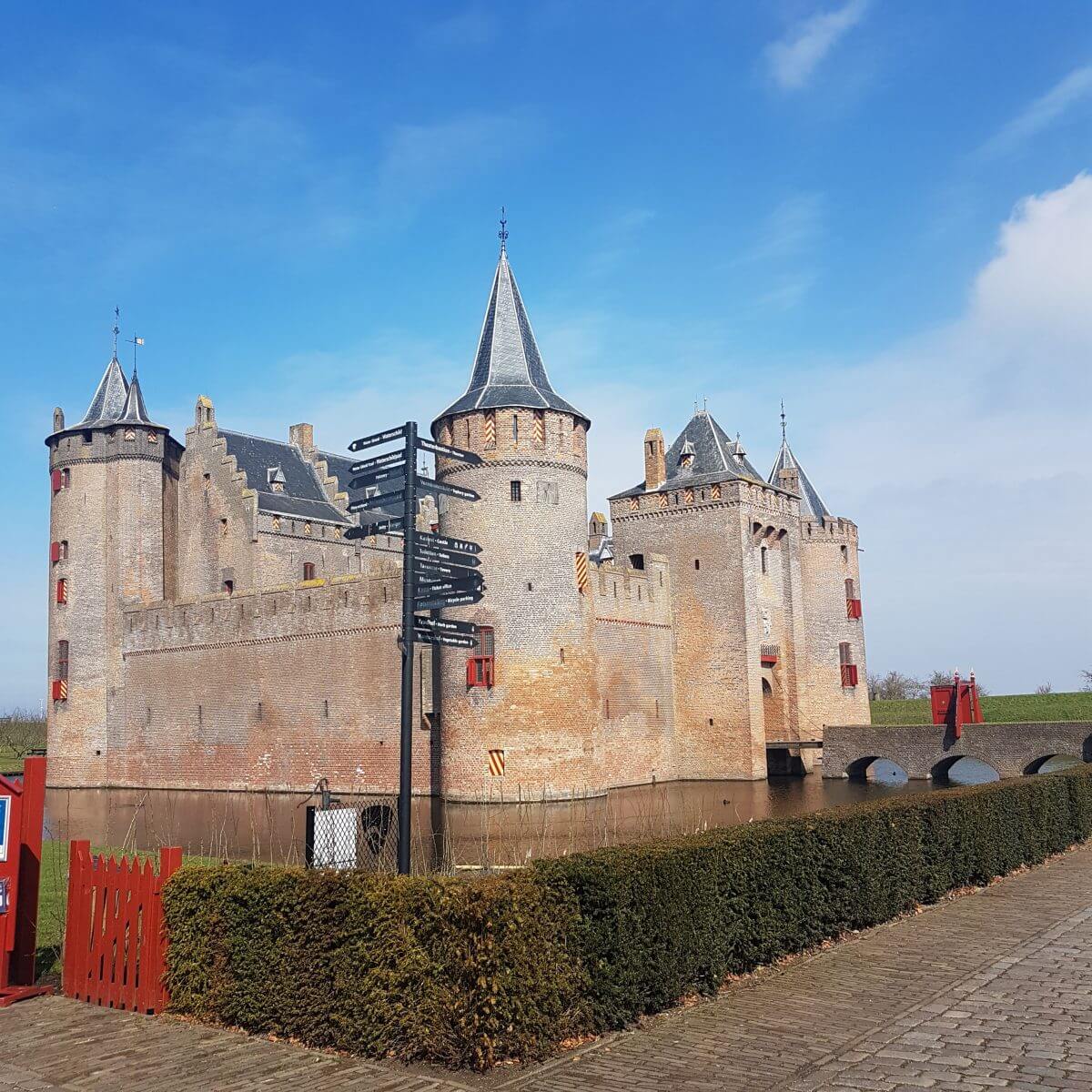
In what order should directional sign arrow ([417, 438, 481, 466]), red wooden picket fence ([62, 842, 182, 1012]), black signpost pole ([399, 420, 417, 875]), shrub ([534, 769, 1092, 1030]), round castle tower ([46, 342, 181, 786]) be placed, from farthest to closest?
round castle tower ([46, 342, 181, 786]), directional sign arrow ([417, 438, 481, 466]), black signpost pole ([399, 420, 417, 875]), red wooden picket fence ([62, 842, 182, 1012]), shrub ([534, 769, 1092, 1030])

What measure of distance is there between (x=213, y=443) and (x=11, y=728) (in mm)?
25936

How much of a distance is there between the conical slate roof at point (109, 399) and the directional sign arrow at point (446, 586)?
26.2 meters

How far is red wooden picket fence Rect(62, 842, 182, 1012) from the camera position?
7.22 meters

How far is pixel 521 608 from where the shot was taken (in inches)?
981

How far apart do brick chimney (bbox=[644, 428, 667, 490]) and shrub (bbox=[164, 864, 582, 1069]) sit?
27.5m

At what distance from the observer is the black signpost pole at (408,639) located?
341 inches

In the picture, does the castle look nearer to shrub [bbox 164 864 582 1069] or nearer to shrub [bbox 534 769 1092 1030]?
shrub [bbox 534 769 1092 1030]

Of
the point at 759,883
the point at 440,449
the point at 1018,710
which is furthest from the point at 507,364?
the point at 1018,710

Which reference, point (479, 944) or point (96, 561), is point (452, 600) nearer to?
point (479, 944)

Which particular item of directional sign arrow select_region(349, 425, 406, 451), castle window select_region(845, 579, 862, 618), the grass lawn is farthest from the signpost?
the grass lawn

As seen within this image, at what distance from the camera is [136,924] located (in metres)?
7.35

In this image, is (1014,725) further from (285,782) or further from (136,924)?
(136,924)

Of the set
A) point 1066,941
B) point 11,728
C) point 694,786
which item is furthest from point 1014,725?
point 11,728

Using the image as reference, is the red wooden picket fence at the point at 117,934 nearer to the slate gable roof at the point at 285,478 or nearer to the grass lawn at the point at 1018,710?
the slate gable roof at the point at 285,478
